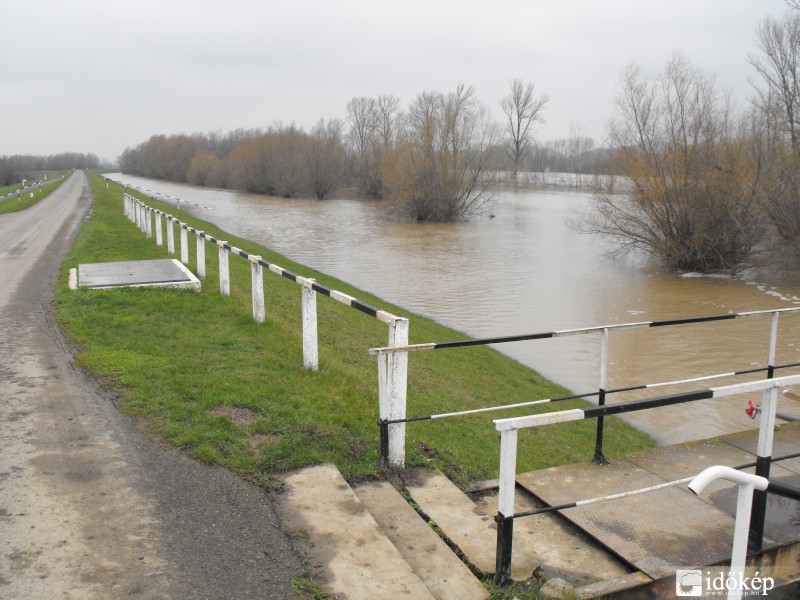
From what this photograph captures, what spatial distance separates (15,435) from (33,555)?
188 cm

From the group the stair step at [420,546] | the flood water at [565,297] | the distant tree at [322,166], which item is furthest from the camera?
the distant tree at [322,166]

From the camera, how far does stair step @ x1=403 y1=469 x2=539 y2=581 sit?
12.2ft

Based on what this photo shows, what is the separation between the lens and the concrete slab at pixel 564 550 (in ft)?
12.3

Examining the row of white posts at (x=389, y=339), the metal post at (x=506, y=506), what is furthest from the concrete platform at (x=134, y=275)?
the metal post at (x=506, y=506)

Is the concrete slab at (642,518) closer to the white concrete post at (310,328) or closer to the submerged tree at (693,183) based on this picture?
the white concrete post at (310,328)

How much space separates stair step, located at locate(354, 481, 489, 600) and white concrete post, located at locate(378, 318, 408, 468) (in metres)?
0.34

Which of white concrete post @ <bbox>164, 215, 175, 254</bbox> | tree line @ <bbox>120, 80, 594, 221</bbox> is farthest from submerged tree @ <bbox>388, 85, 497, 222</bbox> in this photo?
white concrete post @ <bbox>164, 215, 175, 254</bbox>

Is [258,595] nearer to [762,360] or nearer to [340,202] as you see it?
[762,360]

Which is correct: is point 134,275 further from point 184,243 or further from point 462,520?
point 462,520

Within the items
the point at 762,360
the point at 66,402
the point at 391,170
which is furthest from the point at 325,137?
the point at 66,402

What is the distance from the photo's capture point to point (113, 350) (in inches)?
287

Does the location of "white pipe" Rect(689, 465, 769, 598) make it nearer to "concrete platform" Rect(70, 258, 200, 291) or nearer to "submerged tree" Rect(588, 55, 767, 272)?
"concrete platform" Rect(70, 258, 200, 291)

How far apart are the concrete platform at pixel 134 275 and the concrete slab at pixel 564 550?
751 centimetres

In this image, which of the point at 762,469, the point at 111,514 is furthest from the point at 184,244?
the point at 762,469
